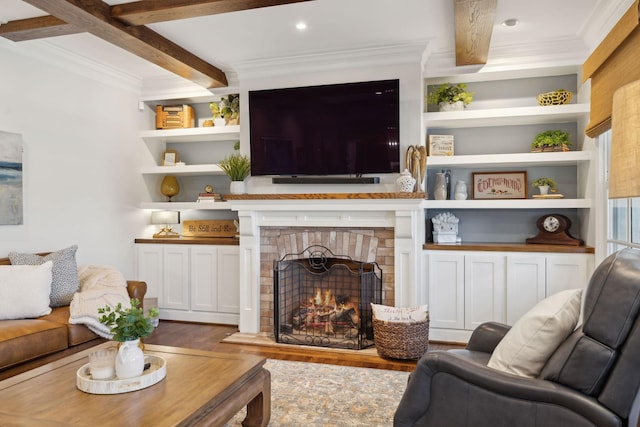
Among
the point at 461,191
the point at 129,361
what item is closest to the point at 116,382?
the point at 129,361

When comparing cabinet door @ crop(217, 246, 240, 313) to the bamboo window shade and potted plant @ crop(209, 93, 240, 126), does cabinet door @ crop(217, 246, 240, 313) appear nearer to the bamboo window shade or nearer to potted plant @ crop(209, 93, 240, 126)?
potted plant @ crop(209, 93, 240, 126)

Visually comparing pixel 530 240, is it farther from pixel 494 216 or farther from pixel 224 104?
pixel 224 104

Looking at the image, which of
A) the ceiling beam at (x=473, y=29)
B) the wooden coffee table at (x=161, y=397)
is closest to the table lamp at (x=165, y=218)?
→ the wooden coffee table at (x=161, y=397)

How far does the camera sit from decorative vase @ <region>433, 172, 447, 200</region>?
426 cm

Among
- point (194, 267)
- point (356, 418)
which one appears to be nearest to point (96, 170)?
point (194, 267)

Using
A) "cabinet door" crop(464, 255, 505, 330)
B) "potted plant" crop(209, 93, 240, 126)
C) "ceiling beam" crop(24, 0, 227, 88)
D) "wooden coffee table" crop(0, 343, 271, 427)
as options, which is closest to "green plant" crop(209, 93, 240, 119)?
"potted plant" crop(209, 93, 240, 126)

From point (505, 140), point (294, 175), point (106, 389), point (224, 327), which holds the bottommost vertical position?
point (224, 327)

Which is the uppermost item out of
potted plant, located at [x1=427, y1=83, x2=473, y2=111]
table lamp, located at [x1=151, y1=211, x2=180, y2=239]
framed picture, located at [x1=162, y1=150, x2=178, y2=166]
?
potted plant, located at [x1=427, y1=83, x2=473, y2=111]

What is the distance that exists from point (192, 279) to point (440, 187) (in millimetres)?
2617

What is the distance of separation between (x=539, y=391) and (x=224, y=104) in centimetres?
403

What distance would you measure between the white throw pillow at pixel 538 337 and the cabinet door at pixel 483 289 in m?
2.04

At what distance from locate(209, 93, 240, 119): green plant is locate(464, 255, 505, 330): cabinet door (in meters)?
2.62

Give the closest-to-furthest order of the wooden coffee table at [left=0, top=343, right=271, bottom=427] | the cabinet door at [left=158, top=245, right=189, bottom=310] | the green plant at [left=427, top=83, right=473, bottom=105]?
the wooden coffee table at [left=0, top=343, right=271, bottom=427], the green plant at [left=427, top=83, right=473, bottom=105], the cabinet door at [left=158, top=245, right=189, bottom=310]

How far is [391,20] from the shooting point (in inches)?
134
